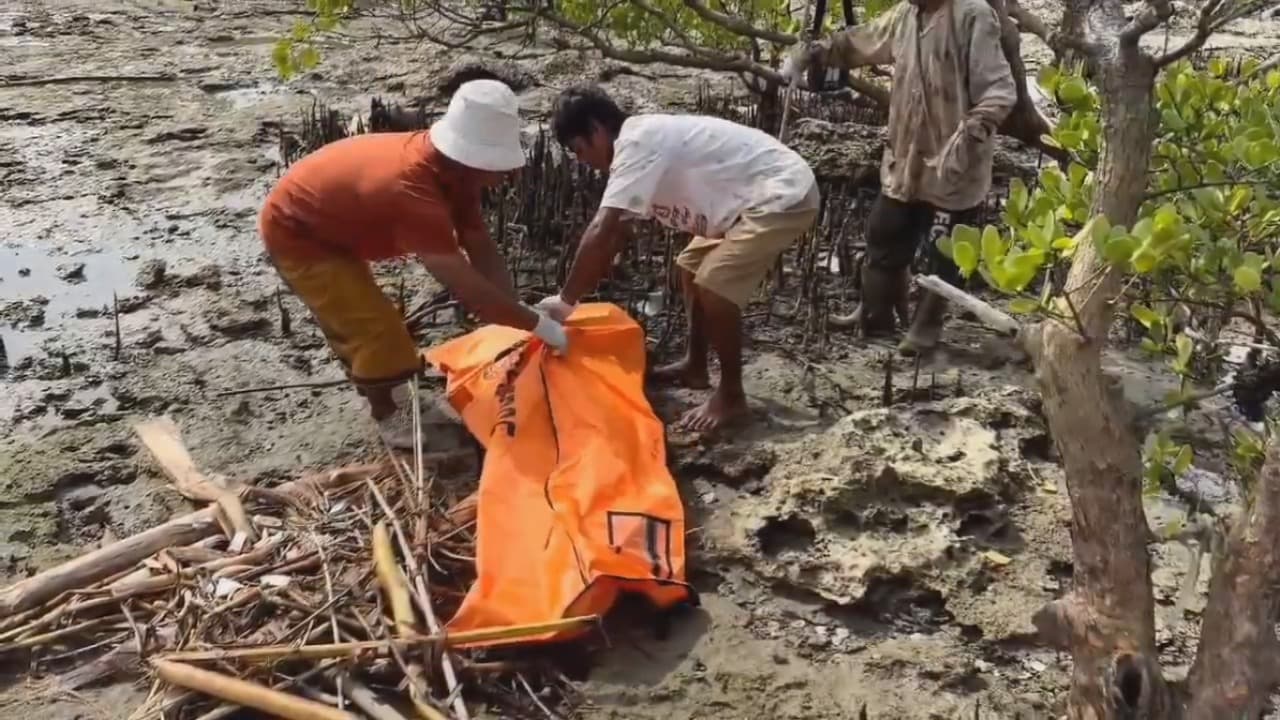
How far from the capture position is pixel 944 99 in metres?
4.18

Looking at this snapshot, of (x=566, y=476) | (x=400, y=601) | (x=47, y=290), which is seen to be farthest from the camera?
(x=47, y=290)

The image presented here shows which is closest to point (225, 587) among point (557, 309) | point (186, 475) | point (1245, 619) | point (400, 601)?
point (400, 601)

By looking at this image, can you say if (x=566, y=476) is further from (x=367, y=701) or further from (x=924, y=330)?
(x=924, y=330)

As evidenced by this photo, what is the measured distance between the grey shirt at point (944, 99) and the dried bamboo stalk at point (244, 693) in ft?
9.12

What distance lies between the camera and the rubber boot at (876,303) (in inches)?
181

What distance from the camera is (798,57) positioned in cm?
462

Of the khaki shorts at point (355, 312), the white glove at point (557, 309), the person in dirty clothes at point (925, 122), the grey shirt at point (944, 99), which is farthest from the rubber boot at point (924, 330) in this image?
the khaki shorts at point (355, 312)

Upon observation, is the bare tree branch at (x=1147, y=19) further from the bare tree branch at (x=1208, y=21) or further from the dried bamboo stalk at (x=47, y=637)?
the dried bamboo stalk at (x=47, y=637)

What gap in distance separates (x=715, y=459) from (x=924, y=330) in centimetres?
118

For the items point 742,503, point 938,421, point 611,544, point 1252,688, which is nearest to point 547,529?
point 611,544

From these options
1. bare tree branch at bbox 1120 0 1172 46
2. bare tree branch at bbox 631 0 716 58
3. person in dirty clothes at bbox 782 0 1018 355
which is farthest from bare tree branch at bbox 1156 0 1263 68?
bare tree branch at bbox 631 0 716 58

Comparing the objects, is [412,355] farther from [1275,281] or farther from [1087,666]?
[1275,281]

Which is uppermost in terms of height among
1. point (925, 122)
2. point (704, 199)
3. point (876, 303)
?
point (925, 122)

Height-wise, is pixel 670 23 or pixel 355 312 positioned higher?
pixel 670 23
